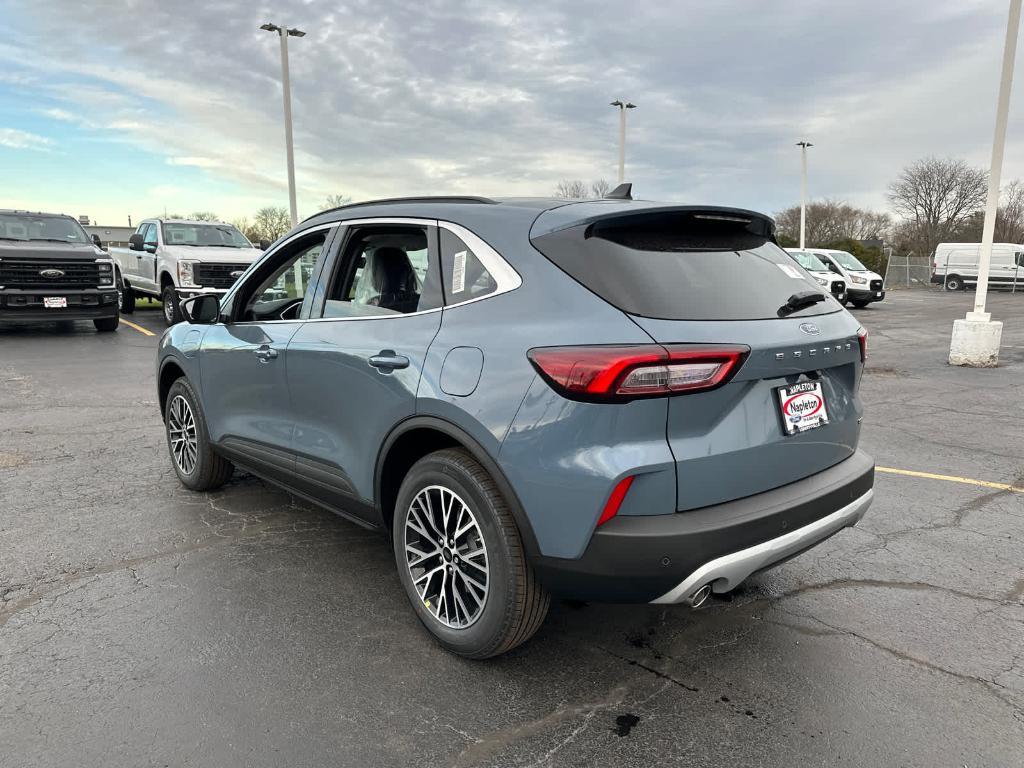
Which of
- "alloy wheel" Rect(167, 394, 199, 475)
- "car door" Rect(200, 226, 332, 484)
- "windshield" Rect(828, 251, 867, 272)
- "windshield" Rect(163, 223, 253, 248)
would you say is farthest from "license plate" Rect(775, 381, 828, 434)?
"windshield" Rect(828, 251, 867, 272)

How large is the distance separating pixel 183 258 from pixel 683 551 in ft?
45.8

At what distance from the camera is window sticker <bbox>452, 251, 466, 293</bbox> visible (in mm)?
2900

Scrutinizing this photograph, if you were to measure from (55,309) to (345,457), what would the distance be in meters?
12.3

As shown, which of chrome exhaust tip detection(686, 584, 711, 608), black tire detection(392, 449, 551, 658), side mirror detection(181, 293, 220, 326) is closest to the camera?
chrome exhaust tip detection(686, 584, 711, 608)

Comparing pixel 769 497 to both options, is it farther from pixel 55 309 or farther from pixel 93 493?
pixel 55 309

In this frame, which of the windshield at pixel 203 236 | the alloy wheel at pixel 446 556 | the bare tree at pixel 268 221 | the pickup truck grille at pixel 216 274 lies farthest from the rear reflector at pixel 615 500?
the bare tree at pixel 268 221

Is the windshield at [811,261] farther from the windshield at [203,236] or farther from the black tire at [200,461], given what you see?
the black tire at [200,461]

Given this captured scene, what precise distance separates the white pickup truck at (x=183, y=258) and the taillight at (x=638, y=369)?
12423mm

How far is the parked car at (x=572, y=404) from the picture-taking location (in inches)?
93.8

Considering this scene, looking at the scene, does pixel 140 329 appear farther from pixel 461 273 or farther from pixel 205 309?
pixel 461 273

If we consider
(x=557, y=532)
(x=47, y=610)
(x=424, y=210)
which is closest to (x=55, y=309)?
(x=47, y=610)

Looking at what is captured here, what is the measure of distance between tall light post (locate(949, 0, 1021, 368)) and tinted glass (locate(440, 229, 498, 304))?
9.84 meters

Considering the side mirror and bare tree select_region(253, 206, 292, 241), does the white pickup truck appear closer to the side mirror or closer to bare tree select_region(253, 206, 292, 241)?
the side mirror

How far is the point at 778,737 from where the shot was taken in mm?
2451
